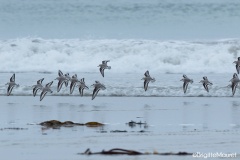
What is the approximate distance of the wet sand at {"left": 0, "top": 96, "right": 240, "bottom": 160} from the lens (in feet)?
34.4

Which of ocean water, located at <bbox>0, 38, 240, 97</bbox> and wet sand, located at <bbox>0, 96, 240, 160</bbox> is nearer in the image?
wet sand, located at <bbox>0, 96, 240, 160</bbox>

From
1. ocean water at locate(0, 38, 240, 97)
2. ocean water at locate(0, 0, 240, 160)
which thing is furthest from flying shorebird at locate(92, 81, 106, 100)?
ocean water at locate(0, 38, 240, 97)

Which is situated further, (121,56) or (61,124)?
(121,56)

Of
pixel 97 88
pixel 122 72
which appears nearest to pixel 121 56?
pixel 122 72

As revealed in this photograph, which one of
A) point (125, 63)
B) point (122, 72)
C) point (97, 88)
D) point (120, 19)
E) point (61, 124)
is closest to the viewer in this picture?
point (61, 124)

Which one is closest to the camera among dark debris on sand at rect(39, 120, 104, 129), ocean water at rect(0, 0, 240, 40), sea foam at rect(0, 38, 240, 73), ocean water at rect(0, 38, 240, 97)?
dark debris on sand at rect(39, 120, 104, 129)

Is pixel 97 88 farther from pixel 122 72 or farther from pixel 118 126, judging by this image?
pixel 118 126

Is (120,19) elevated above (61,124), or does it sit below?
above

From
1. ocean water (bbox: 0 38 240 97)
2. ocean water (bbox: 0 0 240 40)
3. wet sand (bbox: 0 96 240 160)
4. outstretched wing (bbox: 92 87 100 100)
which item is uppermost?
ocean water (bbox: 0 0 240 40)

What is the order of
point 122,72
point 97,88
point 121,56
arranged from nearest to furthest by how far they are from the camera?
point 97,88 → point 122,72 → point 121,56

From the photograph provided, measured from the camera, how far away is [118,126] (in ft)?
42.6

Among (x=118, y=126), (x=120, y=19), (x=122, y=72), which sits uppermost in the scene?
(x=120, y=19)

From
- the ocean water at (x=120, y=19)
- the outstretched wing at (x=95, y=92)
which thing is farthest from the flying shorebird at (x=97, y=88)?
the ocean water at (x=120, y=19)

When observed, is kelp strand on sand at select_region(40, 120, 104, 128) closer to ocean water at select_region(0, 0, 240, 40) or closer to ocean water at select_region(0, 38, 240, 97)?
ocean water at select_region(0, 38, 240, 97)
